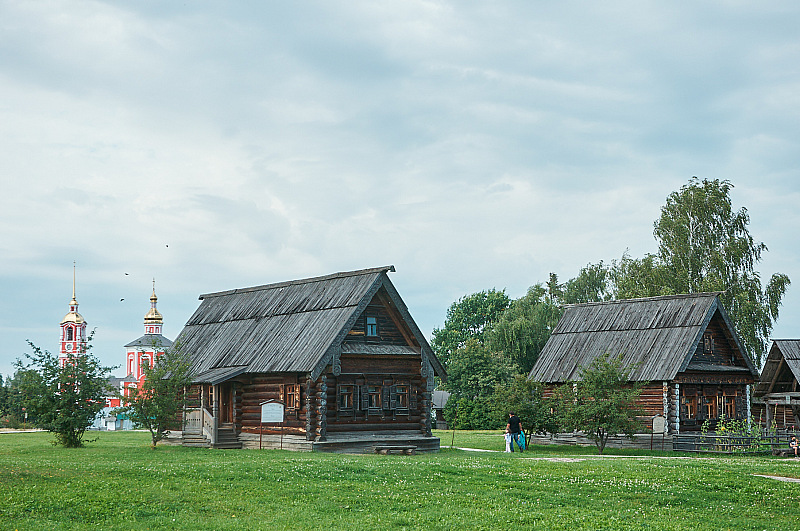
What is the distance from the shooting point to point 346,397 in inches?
1441

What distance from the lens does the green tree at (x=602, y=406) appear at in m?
37.5

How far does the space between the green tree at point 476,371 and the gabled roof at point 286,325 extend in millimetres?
31265

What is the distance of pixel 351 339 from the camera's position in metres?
36.9

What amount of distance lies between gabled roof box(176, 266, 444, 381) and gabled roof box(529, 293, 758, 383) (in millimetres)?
10295

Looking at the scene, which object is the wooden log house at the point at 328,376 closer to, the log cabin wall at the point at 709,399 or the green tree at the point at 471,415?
the log cabin wall at the point at 709,399

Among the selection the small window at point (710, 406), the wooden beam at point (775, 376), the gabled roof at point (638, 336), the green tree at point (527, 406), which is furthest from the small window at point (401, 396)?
the wooden beam at point (775, 376)

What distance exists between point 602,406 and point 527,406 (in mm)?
3662

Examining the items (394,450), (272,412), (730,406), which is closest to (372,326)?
(394,450)

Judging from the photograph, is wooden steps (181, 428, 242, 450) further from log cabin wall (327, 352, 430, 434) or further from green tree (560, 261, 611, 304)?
green tree (560, 261, 611, 304)

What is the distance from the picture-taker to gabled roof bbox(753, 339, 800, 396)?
1857 inches

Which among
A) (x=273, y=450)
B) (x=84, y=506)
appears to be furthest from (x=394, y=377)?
(x=84, y=506)

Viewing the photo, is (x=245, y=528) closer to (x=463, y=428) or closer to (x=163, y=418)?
(x=163, y=418)

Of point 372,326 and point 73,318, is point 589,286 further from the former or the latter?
point 73,318

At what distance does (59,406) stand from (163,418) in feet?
14.0
